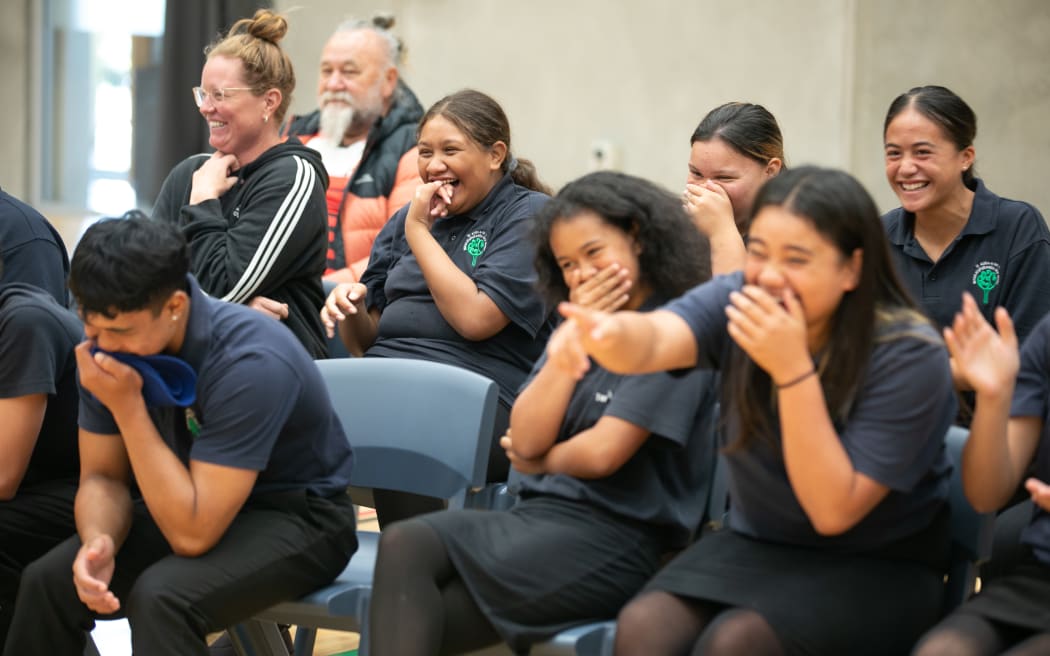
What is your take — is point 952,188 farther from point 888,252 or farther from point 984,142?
point 984,142

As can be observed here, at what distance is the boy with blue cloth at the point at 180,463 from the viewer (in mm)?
2008

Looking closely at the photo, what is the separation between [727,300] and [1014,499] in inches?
26.7

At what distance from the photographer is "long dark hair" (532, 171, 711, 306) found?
2113 millimetres

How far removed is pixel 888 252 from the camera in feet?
5.91

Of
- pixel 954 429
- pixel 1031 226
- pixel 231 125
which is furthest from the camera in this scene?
pixel 231 125

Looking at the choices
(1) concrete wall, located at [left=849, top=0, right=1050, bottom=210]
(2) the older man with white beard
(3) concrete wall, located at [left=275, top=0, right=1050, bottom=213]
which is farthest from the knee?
(1) concrete wall, located at [left=849, top=0, right=1050, bottom=210]

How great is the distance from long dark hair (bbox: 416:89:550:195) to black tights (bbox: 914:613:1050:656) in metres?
1.59

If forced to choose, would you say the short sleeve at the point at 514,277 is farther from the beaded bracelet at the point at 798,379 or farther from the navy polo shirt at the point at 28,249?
the beaded bracelet at the point at 798,379

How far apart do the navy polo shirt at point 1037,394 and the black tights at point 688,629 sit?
46cm

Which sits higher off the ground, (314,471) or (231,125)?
(231,125)

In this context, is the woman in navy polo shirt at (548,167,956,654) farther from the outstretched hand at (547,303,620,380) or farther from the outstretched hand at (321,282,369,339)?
the outstretched hand at (321,282,369,339)

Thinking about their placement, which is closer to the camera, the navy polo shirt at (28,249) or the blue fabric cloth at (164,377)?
the blue fabric cloth at (164,377)

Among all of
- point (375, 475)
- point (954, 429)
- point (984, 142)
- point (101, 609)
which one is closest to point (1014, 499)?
point (954, 429)

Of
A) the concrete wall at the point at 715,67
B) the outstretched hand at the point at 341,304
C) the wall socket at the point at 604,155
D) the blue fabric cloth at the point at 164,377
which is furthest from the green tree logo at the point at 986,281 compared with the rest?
the wall socket at the point at 604,155
